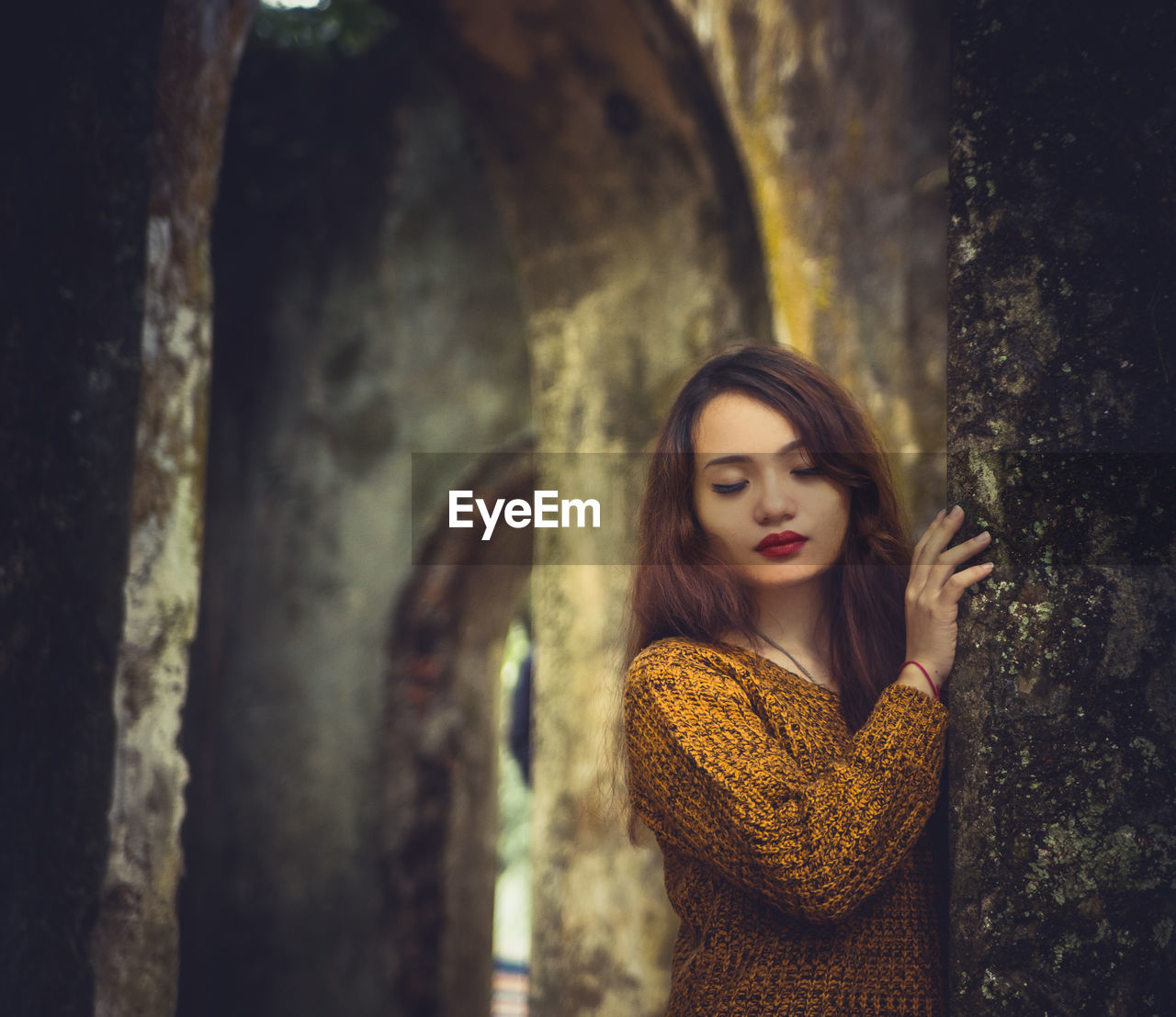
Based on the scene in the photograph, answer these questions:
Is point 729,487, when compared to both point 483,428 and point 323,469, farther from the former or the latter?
point 323,469

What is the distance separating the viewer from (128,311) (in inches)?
77.7

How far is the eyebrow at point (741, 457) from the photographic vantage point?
4.84ft

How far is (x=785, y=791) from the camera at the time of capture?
4.14ft

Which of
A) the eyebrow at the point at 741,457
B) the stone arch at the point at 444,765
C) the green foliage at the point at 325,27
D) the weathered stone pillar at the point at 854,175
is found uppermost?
the green foliage at the point at 325,27

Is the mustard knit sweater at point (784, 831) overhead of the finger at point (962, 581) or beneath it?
beneath

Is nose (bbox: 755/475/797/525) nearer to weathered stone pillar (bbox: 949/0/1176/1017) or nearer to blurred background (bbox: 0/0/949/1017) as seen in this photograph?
weathered stone pillar (bbox: 949/0/1176/1017)

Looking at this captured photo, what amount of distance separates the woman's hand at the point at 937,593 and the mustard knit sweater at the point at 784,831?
5 cm

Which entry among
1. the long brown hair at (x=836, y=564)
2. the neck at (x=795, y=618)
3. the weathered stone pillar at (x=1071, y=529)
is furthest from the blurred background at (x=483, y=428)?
the neck at (x=795, y=618)

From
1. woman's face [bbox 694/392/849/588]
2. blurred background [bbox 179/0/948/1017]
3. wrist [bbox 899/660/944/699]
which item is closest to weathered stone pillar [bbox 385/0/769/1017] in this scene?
blurred background [bbox 179/0/948/1017]

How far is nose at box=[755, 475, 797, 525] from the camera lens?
1457mm

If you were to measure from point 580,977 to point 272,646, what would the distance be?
2.39m

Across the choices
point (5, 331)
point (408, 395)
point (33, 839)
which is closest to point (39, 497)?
point (5, 331)

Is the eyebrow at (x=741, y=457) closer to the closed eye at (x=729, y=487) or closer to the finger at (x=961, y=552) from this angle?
the closed eye at (x=729, y=487)

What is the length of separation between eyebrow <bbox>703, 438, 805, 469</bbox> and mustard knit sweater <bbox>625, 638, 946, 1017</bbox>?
0.82ft
